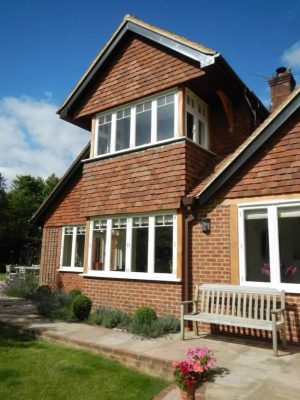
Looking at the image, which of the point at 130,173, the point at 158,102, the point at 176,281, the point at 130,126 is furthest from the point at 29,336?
the point at 158,102

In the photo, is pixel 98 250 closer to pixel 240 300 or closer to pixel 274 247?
pixel 240 300

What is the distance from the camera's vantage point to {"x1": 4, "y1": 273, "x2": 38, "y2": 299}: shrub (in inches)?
570

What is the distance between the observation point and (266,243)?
8000 millimetres

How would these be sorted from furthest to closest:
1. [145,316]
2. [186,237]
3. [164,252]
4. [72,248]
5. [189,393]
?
1. [72,248]
2. [164,252]
3. [186,237]
4. [145,316]
5. [189,393]

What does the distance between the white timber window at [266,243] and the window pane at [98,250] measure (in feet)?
14.8

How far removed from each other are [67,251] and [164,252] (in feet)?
21.0

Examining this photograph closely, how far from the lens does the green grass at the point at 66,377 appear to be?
187 inches

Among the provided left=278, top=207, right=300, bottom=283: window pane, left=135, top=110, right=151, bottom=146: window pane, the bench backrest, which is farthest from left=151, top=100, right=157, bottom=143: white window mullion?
the bench backrest

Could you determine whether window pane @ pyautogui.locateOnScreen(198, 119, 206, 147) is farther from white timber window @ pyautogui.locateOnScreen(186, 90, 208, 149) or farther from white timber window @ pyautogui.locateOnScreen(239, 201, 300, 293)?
white timber window @ pyautogui.locateOnScreen(239, 201, 300, 293)

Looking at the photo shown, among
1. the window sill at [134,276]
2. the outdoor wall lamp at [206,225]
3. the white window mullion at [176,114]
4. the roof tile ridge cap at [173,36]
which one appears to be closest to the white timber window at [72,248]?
the window sill at [134,276]

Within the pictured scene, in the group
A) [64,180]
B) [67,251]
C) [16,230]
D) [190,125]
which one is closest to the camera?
[190,125]

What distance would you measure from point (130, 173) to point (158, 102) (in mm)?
2113

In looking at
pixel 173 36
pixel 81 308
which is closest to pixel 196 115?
pixel 173 36

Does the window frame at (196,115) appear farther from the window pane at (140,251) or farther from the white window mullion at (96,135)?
the white window mullion at (96,135)
